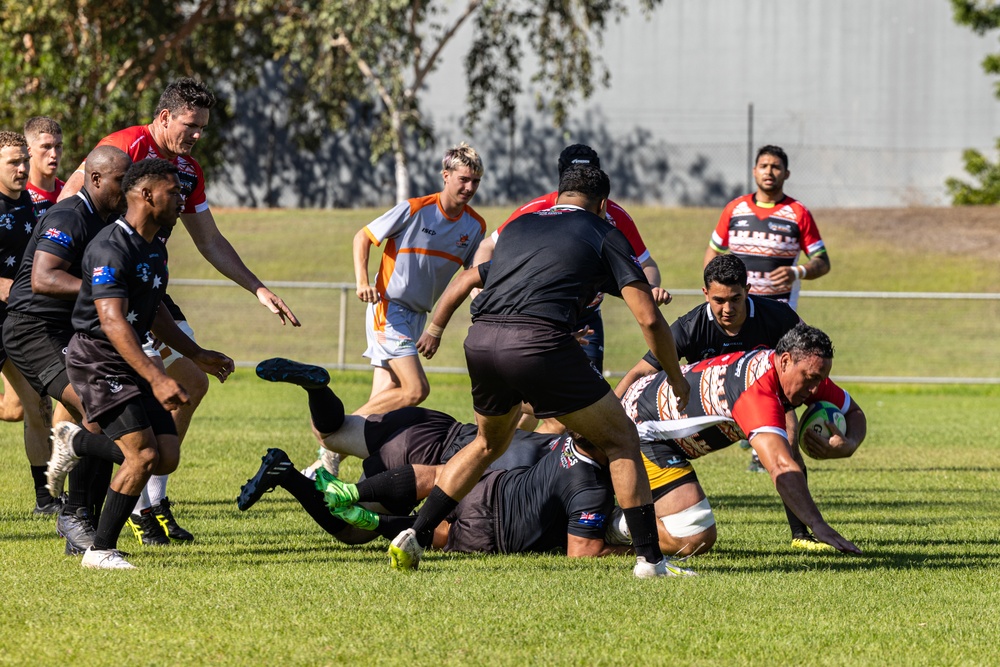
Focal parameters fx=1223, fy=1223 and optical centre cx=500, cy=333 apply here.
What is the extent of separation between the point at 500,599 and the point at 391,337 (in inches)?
149

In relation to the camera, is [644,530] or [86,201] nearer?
[644,530]

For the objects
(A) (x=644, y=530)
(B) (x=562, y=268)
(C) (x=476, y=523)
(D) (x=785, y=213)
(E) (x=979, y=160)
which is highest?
(B) (x=562, y=268)

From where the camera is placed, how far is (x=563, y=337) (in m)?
5.32

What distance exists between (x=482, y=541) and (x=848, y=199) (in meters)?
28.2

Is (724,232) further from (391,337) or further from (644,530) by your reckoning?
(644,530)

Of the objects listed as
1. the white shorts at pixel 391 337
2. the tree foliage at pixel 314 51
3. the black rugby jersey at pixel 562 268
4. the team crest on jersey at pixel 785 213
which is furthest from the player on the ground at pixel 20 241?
the tree foliage at pixel 314 51

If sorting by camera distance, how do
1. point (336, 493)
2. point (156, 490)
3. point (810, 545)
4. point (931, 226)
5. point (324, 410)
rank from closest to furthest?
1. point (336, 493)
2. point (810, 545)
3. point (156, 490)
4. point (324, 410)
5. point (931, 226)

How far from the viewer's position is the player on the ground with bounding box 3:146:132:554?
5805 mm

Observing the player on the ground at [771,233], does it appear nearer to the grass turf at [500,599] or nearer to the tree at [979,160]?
the grass turf at [500,599]

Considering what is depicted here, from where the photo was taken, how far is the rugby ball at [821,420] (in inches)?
234

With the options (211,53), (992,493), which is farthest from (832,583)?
(211,53)

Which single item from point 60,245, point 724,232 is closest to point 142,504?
point 60,245

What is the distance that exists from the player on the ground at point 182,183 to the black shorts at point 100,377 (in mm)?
712

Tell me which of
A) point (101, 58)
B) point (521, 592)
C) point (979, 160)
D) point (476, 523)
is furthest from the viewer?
point (979, 160)
